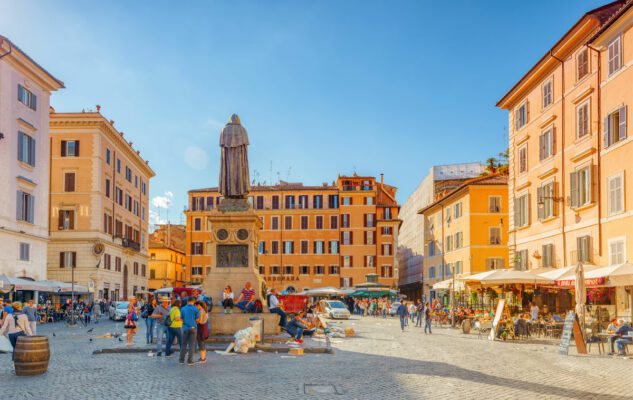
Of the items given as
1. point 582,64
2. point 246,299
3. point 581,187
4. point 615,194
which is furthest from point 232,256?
point 582,64

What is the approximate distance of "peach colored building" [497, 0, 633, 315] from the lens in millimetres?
27359

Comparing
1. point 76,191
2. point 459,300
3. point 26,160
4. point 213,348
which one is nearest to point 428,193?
point 459,300

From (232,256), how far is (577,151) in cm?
1633

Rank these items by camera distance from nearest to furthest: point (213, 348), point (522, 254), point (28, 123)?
point (213, 348) → point (522, 254) → point (28, 123)

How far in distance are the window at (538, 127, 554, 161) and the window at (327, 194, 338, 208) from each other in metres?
54.5

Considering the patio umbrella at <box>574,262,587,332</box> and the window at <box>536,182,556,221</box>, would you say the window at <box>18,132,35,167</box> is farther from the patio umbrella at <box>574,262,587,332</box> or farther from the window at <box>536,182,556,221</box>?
the patio umbrella at <box>574,262,587,332</box>

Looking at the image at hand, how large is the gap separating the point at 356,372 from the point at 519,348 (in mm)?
9879

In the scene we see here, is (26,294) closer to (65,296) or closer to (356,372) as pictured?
(65,296)

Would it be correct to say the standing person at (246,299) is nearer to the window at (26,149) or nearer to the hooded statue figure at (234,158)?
the hooded statue figure at (234,158)

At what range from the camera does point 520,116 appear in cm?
4044

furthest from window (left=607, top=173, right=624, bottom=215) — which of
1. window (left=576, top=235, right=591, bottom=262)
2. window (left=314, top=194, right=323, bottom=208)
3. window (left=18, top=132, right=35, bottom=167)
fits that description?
window (left=314, top=194, right=323, bottom=208)

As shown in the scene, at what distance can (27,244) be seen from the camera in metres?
43.9

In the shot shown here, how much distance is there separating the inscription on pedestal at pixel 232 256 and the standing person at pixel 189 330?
5.90 m

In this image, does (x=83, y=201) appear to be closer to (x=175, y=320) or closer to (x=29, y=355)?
(x=175, y=320)
